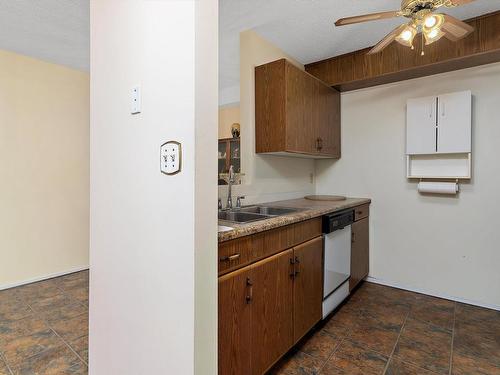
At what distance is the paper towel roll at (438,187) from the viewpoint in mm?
2404

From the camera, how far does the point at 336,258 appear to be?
7.05ft

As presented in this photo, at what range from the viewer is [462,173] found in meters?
2.44

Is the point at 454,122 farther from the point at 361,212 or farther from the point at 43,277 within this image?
the point at 43,277

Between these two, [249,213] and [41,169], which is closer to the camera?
[249,213]

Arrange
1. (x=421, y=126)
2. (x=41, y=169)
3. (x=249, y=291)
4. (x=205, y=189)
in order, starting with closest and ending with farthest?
(x=205, y=189) → (x=249, y=291) → (x=421, y=126) → (x=41, y=169)

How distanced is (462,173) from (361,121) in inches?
40.8

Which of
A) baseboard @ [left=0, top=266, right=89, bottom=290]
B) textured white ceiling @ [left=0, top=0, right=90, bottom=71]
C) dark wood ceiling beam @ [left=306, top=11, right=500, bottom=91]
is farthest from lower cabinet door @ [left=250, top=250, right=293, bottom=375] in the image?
baseboard @ [left=0, top=266, right=89, bottom=290]

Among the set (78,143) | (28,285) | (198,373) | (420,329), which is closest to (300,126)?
(420,329)

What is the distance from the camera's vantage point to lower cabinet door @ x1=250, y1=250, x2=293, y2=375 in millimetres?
1383

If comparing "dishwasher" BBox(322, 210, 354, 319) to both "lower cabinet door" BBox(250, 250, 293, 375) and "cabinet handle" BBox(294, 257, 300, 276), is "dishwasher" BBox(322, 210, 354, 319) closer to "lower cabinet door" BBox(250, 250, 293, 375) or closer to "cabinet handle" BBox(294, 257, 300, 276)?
"cabinet handle" BBox(294, 257, 300, 276)

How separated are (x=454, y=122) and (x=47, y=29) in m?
3.51

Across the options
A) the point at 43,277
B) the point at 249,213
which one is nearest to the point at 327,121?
the point at 249,213

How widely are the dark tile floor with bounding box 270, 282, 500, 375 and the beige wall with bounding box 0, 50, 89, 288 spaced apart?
271 centimetres

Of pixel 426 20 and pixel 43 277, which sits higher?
pixel 426 20
